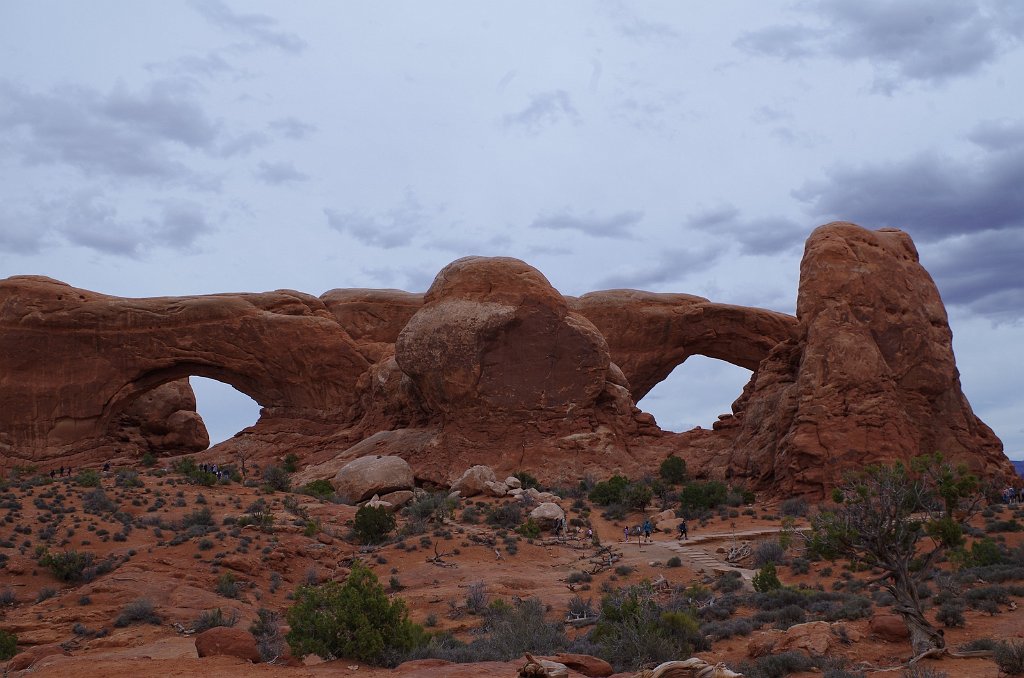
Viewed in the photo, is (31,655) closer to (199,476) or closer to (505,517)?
(505,517)

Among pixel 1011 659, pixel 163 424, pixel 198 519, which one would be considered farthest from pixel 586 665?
pixel 163 424

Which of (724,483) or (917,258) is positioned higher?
(917,258)

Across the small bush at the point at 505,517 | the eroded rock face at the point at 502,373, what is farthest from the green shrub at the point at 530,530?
the eroded rock face at the point at 502,373

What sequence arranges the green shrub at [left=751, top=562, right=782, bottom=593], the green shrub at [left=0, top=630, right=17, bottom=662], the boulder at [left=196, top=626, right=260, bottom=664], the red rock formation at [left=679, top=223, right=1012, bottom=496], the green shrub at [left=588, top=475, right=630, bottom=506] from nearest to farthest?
the boulder at [left=196, top=626, right=260, bottom=664] → the green shrub at [left=0, top=630, right=17, bottom=662] → the green shrub at [left=751, top=562, right=782, bottom=593] → the red rock formation at [left=679, top=223, right=1012, bottom=496] → the green shrub at [left=588, top=475, right=630, bottom=506]

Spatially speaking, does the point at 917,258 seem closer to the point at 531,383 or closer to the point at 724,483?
the point at 724,483

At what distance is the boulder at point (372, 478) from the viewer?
29.3m

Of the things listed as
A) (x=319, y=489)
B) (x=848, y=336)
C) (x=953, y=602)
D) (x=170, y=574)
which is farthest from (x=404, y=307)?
(x=953, y=602)

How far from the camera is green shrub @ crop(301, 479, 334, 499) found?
29.3 meters

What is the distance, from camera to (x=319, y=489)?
99.4ft

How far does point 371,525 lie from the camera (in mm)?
23344

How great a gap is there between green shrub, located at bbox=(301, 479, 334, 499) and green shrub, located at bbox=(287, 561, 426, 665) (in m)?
16.4

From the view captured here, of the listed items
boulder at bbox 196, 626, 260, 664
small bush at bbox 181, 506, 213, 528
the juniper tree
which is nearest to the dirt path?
the juniper tree

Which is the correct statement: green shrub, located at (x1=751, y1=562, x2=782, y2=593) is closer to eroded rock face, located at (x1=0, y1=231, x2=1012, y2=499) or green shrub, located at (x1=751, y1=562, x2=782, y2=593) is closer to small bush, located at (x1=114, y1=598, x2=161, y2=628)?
eroded rock face, located at (x1=0, y1=231, x2=1012, y2=499)

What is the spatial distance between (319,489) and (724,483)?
14112 millimetres
